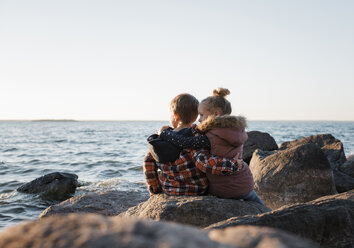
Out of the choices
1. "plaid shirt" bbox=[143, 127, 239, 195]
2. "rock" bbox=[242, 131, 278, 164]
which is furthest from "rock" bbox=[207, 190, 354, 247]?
"rock" bbox=[242, 131, 278, 164]

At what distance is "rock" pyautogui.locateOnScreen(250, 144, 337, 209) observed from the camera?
19.3 feet

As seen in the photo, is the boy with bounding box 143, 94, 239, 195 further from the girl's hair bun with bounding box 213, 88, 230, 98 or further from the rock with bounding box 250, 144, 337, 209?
the rock with bounding box 250, 144, 337, 209

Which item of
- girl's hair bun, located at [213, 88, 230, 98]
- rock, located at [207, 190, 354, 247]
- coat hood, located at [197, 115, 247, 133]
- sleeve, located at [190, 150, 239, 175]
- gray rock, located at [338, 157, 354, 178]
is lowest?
gray rock, located at [338, 157, 354, 178]

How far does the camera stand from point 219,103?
405 cm

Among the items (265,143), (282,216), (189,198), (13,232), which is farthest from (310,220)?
(265,143)

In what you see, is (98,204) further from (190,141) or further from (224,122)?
(224,122)

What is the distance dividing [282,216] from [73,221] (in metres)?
1.63

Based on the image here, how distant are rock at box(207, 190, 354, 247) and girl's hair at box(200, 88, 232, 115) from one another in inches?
67.0

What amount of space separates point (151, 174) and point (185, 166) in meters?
0.50

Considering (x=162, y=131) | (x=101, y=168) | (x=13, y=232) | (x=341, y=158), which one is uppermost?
(x=162, y=131)

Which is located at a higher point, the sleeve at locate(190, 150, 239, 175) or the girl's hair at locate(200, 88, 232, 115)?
the girl's hair at locate(200, 88, 232, 115)

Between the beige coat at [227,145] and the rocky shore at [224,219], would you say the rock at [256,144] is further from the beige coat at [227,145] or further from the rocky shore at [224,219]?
the beige coat at [227,145]

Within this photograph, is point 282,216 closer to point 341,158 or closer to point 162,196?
point 162,196

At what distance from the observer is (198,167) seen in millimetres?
3691
